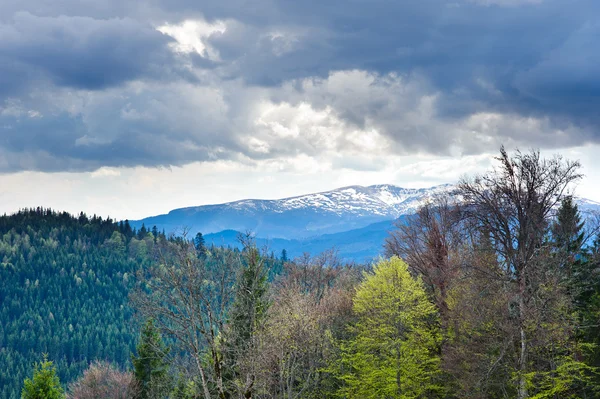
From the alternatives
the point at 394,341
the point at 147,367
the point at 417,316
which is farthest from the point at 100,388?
the point at 417,316

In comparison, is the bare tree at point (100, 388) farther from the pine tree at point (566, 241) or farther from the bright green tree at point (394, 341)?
the pine tree at point (566, 241)

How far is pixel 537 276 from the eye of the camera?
23.8m

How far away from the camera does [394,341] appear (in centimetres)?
3359

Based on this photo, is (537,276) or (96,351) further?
(96,351)

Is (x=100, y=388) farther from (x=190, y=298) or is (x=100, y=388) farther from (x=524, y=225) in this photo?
(x=524, y=225)

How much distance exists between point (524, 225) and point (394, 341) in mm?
12998

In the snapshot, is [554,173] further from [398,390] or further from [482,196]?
[398,390]

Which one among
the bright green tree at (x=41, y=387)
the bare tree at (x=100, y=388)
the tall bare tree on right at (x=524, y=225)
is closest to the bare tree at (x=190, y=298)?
the tall bare tree on right at (x=524, y=225)

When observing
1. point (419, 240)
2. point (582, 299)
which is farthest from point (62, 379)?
point (582, 299)

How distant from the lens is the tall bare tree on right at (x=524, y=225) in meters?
23.6

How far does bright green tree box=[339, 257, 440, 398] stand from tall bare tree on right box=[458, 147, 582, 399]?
30.6 ft

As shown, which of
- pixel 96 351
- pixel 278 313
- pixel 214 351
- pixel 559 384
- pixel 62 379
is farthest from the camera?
pixel 96 351

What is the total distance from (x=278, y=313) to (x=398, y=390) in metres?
9.08

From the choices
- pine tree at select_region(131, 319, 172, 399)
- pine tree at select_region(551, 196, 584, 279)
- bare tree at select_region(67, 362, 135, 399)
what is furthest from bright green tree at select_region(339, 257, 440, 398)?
bare tree at select_region(67, 362, 135, 399)
